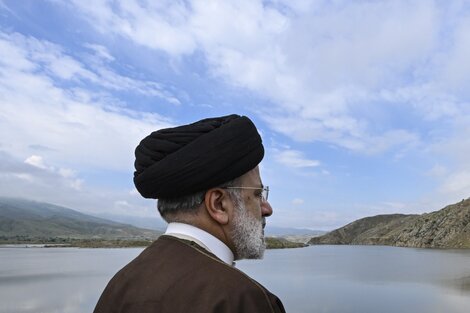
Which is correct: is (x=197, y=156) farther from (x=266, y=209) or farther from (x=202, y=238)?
(x=266, y=209)

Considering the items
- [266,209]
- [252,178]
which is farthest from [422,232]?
[252,178]

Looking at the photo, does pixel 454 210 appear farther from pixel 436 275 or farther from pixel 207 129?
pixel 207 129

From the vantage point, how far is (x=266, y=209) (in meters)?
1.99

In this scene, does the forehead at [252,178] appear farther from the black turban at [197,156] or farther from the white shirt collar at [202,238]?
the white shirt collar at [202,238]

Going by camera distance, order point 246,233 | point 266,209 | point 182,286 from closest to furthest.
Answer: point 182,286
point 246,233
point 266,209

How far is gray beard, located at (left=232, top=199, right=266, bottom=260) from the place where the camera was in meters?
1.80

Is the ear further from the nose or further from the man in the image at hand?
the nose

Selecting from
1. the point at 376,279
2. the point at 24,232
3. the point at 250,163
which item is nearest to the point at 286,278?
the point at 376,279

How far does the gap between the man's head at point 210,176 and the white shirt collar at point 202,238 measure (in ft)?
0.07

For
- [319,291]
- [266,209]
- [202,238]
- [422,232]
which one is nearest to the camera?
[202,238]

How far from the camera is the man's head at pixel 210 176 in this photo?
1725 millimetres

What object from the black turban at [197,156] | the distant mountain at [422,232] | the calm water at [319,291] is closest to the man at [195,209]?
the black turban at [197,156]

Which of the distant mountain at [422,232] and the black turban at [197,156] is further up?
the distant mountain at [422,232]

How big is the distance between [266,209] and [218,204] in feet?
0.93
